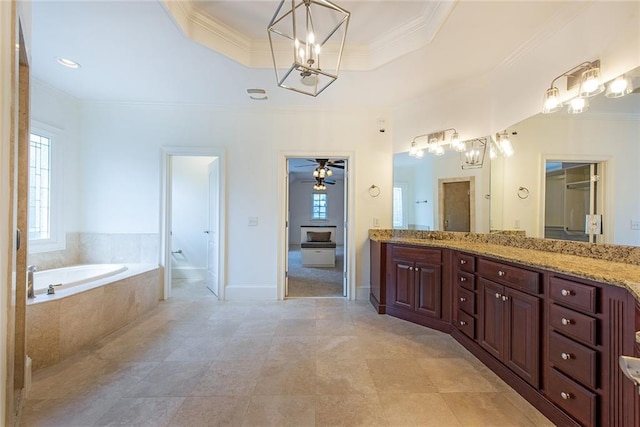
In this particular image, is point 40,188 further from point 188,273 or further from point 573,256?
point 573,256

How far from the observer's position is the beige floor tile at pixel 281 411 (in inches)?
60.6

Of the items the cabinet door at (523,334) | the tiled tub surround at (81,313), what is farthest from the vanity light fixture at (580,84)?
the tiled tub surround at (81,313)

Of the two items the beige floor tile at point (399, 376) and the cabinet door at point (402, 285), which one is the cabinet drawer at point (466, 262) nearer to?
the cabinet door at point (402, 285)

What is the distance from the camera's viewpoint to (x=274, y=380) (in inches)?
75.7

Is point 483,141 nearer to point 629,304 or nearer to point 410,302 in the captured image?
point 410,302

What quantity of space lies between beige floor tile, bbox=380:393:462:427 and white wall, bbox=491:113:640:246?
159 centimetres

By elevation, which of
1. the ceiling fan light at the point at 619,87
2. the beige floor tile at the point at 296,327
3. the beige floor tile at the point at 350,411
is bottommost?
the beige floor tile at the point at 350,411

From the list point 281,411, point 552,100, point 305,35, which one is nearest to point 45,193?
point 305,35

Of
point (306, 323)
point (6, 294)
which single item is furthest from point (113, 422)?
point (306, 323)

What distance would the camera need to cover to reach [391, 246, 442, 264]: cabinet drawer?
274 centimetres

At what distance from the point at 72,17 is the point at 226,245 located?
2.60 m

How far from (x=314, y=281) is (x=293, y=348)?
94.0 inches

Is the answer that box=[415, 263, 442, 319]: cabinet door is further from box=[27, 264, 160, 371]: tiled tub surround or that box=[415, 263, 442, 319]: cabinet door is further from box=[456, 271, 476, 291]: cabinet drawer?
box=[27, 264, 160, 371]: tiled tub surround

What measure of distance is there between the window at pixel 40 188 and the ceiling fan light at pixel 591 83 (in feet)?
17.2
